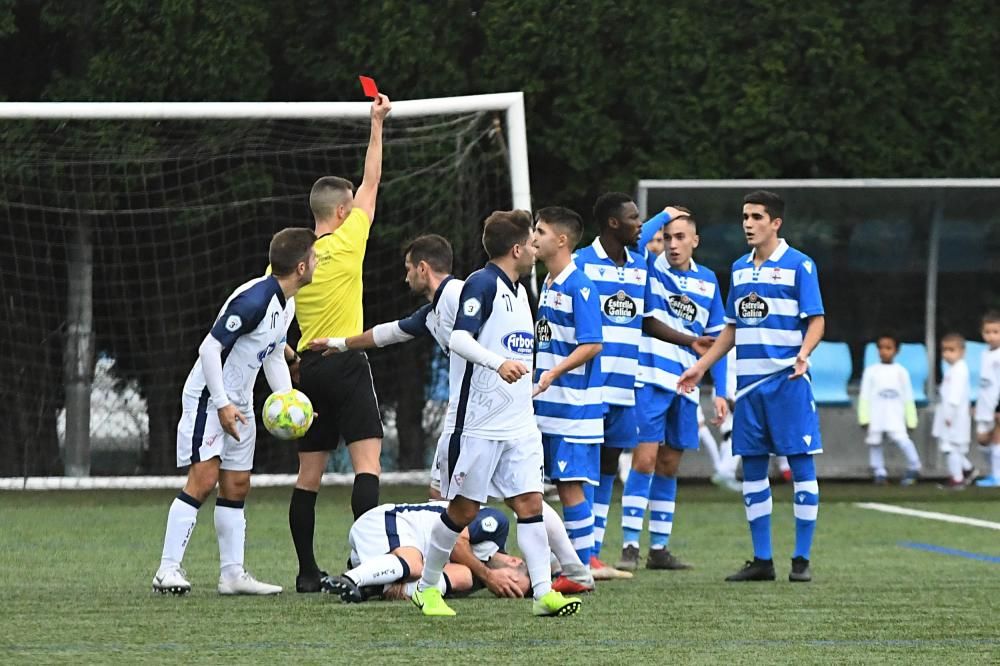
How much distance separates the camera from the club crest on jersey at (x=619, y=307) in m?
9.35

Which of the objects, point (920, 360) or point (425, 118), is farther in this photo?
point (920, 360)

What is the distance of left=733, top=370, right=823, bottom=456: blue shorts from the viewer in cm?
908

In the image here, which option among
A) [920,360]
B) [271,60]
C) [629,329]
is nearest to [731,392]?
[920,360]

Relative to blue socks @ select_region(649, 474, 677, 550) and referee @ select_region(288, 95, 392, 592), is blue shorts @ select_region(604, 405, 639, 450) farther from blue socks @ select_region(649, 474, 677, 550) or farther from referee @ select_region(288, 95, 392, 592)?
referee @ select_region(288, 95, 392, 592)

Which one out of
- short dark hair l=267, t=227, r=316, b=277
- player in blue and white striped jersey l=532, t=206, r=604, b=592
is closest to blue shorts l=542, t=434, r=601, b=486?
player in blue and white striped jersey l=532, t=206, r=604, b=592

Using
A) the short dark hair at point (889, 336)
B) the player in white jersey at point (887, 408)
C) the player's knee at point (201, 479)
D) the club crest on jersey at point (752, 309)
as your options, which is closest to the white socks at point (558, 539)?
the player's knee at point (201, 479)

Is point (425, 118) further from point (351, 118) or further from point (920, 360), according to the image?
point (920, 360)

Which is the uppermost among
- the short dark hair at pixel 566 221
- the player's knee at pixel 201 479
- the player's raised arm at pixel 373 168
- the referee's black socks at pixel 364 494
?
the player's raised arm at pixel 373 168

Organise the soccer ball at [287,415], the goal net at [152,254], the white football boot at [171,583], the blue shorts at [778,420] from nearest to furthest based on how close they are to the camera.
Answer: the soccer ball at [287,415] → the white football boot at [171,583] → the blue shorts at [778,420] → the goal net at [152,254]

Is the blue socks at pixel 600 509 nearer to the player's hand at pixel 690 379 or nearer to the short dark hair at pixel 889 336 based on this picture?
the player's hand at pixel 690 379

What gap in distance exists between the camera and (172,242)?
1584cm

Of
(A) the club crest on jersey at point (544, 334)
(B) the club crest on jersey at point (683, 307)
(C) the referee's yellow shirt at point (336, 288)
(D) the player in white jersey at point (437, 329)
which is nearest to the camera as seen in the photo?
(D) the player in white jersey at point (437, 329)

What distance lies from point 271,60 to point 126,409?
4883mm

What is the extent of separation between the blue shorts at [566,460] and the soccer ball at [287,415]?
1271 millimetres
